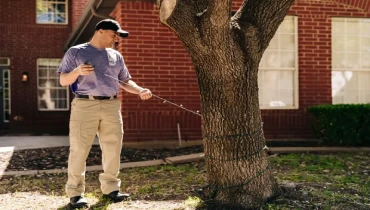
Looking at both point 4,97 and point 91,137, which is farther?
point 4,97

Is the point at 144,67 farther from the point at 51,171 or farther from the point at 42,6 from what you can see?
the point at 42,6

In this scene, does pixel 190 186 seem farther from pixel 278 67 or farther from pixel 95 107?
pixel 278 67

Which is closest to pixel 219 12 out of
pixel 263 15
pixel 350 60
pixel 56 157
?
pixel 263 15

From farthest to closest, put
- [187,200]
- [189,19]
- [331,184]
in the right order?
[331,184] → [187,200] → [189,19]

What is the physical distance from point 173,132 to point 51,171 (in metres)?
2.61

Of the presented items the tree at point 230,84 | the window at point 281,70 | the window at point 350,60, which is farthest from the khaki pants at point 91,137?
the window at point 350,60

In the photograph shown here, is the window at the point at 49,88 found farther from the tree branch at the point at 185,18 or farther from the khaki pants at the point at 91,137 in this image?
the tree branch at the point at 185,18

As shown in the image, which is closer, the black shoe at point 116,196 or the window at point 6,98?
the black shoe at point 116,196

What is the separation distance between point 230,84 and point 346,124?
4642mm

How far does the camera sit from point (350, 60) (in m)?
9.39

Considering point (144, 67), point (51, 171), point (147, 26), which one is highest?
point (147, 26)

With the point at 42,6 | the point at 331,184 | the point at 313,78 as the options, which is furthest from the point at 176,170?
the point at 42,6

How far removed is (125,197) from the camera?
460 centimetres

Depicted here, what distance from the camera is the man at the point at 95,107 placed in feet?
14.2
